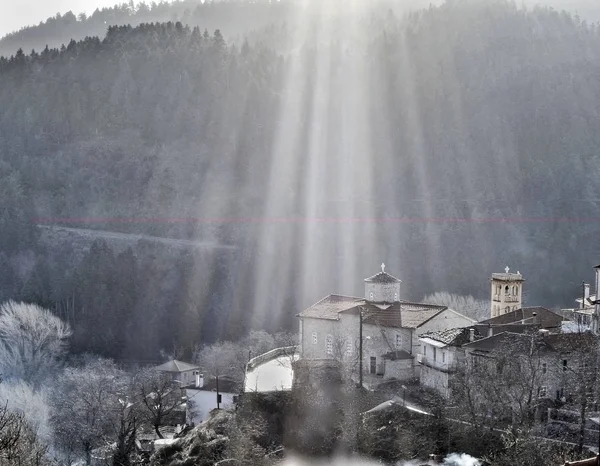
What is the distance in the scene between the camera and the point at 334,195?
8969 cm

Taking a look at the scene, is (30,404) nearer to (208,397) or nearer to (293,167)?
(208,397)

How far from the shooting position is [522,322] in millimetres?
30125

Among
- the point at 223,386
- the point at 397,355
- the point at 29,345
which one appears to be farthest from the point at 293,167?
the point at 397,355

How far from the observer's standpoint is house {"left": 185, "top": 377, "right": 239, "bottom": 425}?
37.2 m

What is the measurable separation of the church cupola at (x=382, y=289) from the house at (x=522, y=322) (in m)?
4.41

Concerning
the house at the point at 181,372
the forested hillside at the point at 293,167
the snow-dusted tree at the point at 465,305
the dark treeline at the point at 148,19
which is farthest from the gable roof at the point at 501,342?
the dark treeline at the point at 148,19

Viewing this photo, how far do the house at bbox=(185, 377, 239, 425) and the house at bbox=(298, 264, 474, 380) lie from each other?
4.54 metres

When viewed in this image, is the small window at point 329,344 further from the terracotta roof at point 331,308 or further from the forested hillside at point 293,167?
the forested hillside at point 293,167

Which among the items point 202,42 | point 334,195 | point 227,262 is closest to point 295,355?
point 227,262

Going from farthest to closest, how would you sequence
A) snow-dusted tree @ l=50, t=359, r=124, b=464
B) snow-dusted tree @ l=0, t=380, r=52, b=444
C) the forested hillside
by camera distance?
1. the forested hillside
2. snow-dusted tree @ l=0, t=380, r=52, b=444
3. snow-dusted tree @ l=50, t=359, r=124, b=464

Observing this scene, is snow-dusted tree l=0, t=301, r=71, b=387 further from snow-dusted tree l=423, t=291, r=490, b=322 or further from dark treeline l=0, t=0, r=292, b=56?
dark treeline l=0, t=0, r=292, b=56

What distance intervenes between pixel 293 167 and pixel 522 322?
215ft

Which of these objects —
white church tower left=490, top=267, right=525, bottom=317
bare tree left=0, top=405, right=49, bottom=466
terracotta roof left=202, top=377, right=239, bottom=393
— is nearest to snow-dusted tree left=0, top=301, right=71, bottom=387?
terracotta roof left=202, top=377, right=239, bottom=393

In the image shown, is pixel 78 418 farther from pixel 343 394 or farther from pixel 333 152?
pixel 333 152
